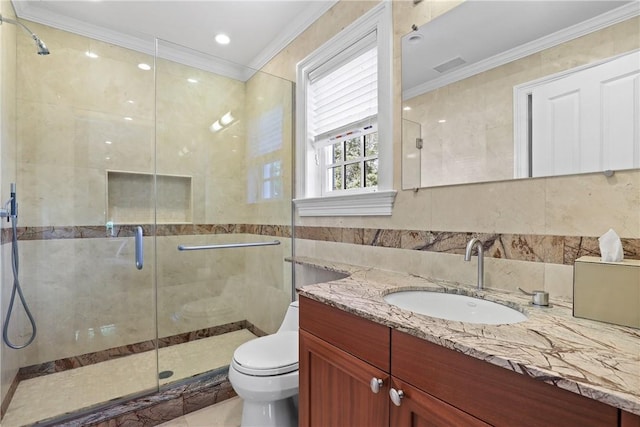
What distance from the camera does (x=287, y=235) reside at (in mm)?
2393

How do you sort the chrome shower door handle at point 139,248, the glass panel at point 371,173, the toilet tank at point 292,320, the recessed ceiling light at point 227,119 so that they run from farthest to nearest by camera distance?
the recessed ceiling light at point 227,119 → the chrome shower door handle at point 139,248 → the toilet tank at point 292,320 → the glass panel at point 371,173

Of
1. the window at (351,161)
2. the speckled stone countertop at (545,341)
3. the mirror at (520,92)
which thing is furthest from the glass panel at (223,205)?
the speckled stone countertop at (545,341)

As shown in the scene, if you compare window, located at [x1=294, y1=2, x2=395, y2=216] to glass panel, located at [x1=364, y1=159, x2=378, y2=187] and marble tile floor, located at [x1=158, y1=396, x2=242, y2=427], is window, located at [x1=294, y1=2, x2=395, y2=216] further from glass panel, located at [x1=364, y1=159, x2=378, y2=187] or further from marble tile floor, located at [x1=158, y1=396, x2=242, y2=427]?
marble tile floor, located at [x1=158, y1=396, x2=242, y2=427]

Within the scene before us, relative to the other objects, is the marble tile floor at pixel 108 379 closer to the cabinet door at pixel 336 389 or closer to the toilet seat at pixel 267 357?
the toilet seat at pixel 267 357

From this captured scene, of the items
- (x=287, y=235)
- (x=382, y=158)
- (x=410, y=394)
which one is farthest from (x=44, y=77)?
(x=410, y=394)

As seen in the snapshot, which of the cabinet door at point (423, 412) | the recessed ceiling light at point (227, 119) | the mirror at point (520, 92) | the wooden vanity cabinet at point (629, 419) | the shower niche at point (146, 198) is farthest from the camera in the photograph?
the recessed ceiling light at point (227, 119)

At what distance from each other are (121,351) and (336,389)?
2.12 metres

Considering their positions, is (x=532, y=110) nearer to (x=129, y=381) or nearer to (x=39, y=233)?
(x=129, y=381)

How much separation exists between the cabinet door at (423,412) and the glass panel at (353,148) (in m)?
1.38

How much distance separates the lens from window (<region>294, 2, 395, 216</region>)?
1615 millimetres

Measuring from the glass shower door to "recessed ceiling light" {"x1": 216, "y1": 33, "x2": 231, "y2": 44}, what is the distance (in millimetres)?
589

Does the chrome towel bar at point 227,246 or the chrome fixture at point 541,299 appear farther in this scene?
the chrome towel bar at point 227,246

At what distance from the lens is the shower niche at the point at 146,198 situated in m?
2.37

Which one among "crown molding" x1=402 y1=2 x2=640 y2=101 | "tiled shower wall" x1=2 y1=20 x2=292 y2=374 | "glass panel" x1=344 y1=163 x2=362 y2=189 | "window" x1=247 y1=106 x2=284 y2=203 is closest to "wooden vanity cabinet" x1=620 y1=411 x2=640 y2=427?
"crown molding" x1=402 y1=2 x2=640 y2=101
